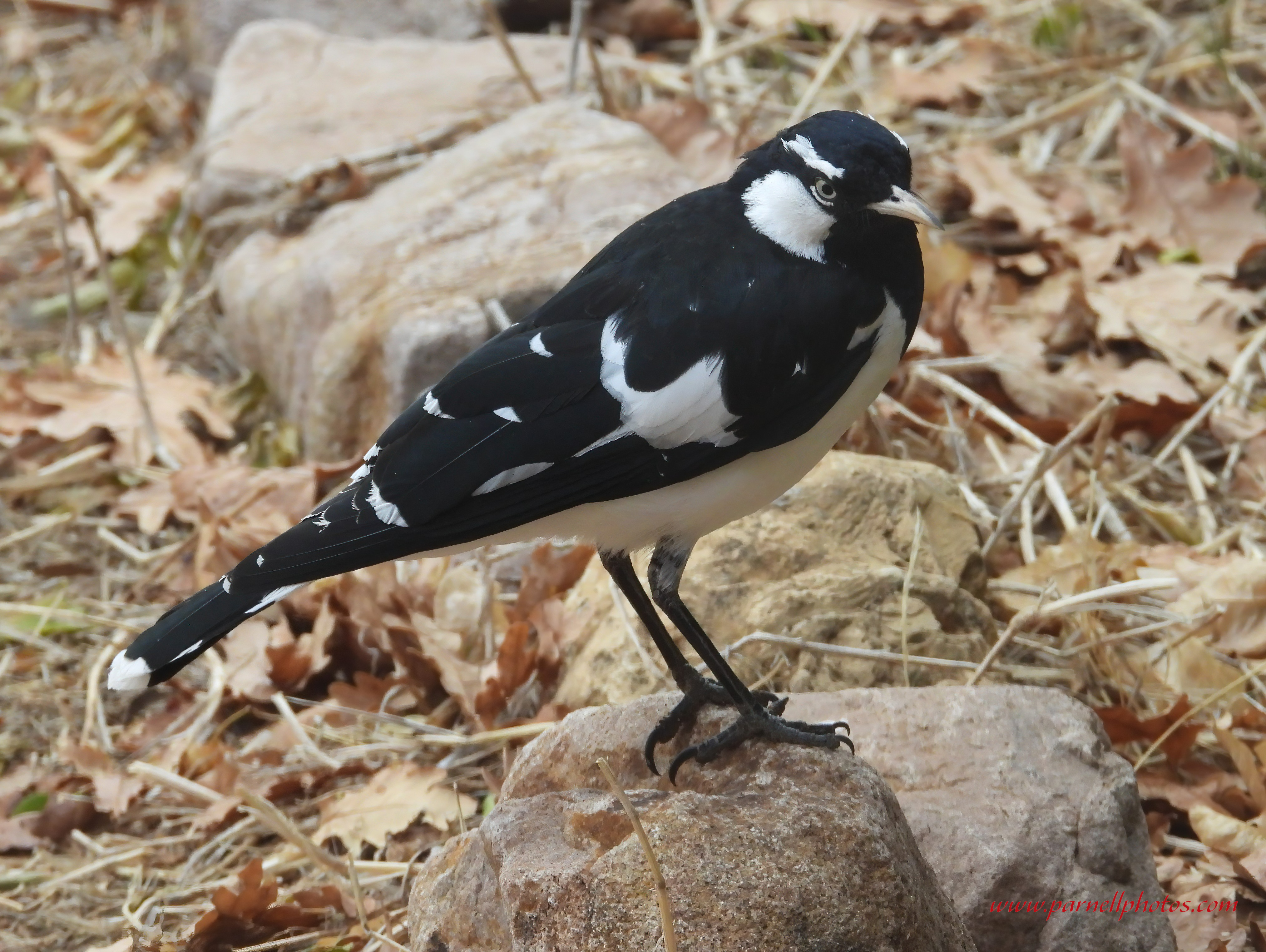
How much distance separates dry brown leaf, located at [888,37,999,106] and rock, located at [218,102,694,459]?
4.33 feet

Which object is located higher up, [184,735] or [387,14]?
[387,14]

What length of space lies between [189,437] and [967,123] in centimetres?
302

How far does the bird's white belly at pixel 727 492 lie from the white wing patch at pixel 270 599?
11.7 inches

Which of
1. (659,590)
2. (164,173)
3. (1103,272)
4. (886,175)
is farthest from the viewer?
(164,173)

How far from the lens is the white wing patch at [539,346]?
2.44 m

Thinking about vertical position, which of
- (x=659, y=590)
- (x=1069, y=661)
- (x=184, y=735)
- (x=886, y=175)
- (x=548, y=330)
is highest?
(x=886, y=175)

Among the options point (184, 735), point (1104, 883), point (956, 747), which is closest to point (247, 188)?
point (184, 735)

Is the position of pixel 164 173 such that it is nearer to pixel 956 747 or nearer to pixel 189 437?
pixel 189 437

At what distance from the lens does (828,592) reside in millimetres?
3045

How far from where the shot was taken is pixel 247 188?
5.01 m

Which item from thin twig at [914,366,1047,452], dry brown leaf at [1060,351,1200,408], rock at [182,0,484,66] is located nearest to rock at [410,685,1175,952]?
thin twig at [914,366,1047,452]

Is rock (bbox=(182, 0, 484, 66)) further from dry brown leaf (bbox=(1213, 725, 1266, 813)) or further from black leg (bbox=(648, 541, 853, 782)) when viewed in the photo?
dry brown leaf (bbox=(1213, 725, 1266, 813))

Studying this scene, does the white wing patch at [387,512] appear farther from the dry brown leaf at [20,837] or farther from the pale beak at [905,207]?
the dry brown leaf at [20,837]

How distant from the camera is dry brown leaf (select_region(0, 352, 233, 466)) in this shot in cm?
448
